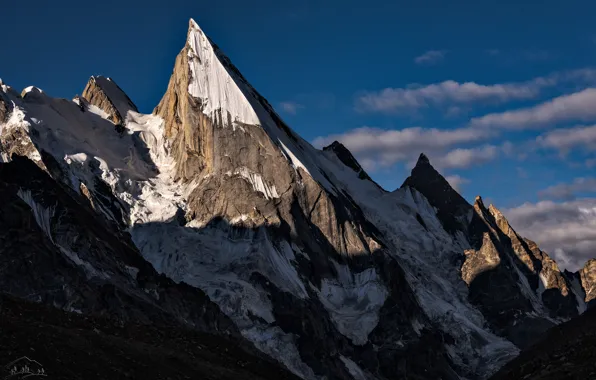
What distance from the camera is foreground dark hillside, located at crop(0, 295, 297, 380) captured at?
59094 millimetres

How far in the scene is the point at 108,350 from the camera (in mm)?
65688

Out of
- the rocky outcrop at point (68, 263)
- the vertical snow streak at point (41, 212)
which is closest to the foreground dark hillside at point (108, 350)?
the rocky outcrop at point (68, 263)

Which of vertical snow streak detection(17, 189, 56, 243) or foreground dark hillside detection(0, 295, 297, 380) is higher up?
vertical snow streak detection(17, 189, 56, 243)

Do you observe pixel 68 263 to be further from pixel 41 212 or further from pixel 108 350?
pixel 108 350

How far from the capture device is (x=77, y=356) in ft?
202

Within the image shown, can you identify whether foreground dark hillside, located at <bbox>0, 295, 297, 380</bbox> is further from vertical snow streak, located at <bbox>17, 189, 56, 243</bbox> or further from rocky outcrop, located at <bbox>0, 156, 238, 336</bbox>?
vertical snow streak, located at <bbox>17, 189, 56, 243</bbox>

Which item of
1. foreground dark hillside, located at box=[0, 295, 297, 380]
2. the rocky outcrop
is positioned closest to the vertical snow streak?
the rocky outcrop

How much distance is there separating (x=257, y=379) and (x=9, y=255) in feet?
308

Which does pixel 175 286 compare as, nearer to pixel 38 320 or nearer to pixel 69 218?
pixel 69 218

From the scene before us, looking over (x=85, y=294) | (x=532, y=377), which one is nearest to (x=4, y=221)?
(x=85, y=294)

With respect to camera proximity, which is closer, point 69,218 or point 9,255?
point 9,255

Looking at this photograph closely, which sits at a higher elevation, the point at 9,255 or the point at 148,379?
the point at 9,255

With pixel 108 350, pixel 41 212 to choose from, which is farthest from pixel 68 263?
pixel 108 350

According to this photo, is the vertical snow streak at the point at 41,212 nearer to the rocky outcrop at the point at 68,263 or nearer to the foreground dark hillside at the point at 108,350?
the rocky outcrop at the point at 68,263
